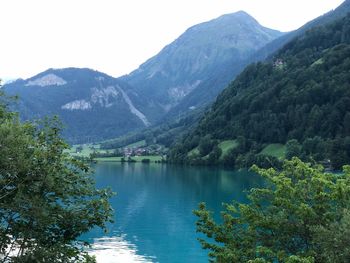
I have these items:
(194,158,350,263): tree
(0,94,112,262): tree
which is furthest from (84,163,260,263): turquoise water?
(0,94,112,262): tree

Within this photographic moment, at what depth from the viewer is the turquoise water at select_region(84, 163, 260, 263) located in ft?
199

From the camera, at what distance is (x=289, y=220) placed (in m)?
21.9

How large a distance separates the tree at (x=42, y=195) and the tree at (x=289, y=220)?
662 cm

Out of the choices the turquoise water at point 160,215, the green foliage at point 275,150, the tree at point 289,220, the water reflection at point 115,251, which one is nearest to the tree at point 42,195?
the tree at point 289,220

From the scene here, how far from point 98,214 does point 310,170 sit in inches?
410

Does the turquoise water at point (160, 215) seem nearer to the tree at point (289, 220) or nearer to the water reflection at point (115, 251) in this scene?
the water reflection at point (115, 251)

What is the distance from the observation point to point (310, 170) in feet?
76.3

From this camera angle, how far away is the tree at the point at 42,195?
17625 mm

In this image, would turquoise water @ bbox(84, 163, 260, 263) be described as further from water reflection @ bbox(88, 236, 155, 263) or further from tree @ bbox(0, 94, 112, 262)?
tree @ bbox(0, 94, 112, 262)

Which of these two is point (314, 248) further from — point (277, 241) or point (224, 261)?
point (224, 261)

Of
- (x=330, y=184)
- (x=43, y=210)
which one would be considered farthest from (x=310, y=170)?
(x=43, y=210)

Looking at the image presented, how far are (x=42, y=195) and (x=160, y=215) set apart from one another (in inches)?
2870

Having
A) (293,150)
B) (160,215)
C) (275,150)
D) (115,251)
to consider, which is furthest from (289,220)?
(275,150)

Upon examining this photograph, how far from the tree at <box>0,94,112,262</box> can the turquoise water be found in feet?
39.8
